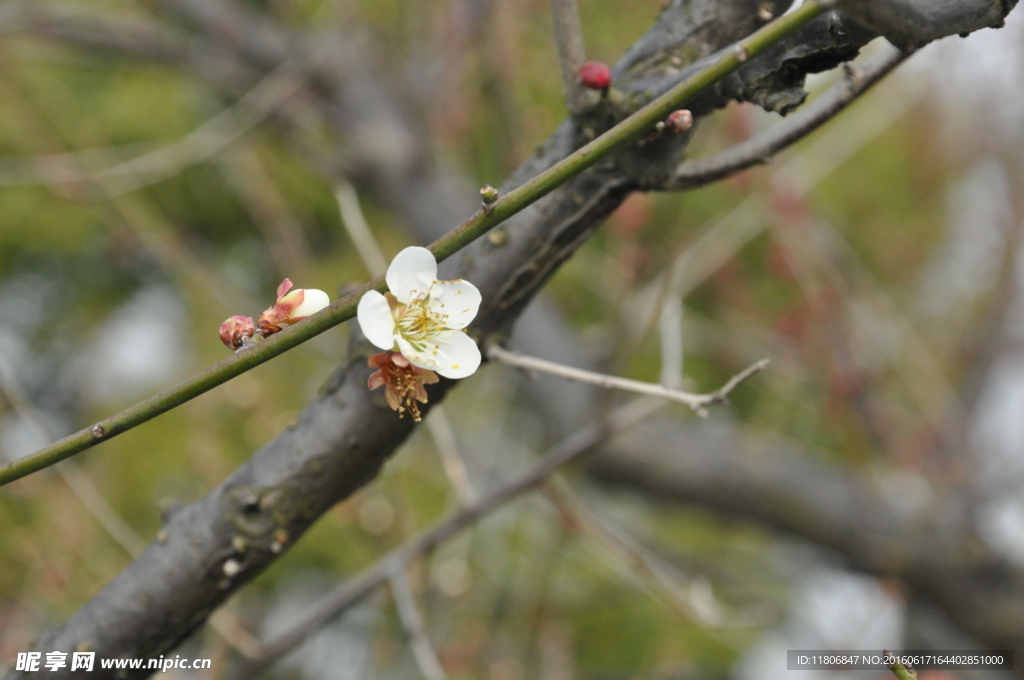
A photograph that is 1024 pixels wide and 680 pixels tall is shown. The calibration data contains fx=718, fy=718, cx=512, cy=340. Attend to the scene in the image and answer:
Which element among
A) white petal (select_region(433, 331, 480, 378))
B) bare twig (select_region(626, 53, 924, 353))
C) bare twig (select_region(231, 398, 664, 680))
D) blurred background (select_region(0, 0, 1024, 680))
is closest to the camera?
white petal (select_region(433, 331, 480, 378))

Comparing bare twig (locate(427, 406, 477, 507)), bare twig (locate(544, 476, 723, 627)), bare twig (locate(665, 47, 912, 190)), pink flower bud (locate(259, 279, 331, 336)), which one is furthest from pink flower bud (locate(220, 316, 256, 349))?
bare twig (locate(544, 476, 723, 627))

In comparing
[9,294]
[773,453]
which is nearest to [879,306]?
[773,453]

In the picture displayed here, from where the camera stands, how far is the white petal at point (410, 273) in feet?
1.37

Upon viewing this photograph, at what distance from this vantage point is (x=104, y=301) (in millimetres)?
3385

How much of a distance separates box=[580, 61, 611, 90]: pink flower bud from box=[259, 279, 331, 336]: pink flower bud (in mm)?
262

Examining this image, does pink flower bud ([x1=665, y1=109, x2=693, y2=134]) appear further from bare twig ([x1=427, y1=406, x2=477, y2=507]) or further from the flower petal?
bare twig ([x1=427, y1=406, x2=477, y2=507])

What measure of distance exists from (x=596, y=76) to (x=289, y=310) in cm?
29

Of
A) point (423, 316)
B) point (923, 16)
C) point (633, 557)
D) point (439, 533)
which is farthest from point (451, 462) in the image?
point (923, 16)

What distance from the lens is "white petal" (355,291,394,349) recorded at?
0.40 metres

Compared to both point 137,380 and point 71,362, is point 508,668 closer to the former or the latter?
point 137,380

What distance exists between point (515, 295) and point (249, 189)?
1.60m

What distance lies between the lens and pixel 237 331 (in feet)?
1.47

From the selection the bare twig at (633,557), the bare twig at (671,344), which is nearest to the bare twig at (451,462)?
the bare twig at (633,557)

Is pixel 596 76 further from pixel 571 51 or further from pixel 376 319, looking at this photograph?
pixel 376 319
